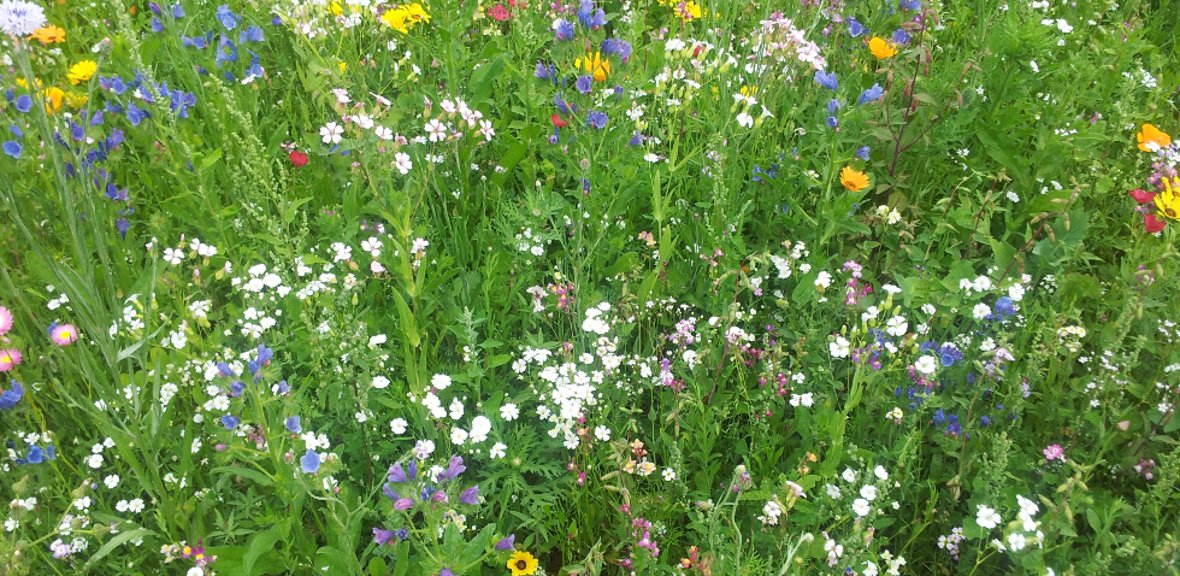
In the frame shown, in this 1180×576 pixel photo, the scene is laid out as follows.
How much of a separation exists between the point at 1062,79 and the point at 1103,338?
45.7 inches

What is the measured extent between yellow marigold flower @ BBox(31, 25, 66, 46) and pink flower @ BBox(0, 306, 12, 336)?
1549mm

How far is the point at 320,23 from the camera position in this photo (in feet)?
8.10

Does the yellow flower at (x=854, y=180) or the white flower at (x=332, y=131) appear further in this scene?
the yellow flower at (x=854, y=180)


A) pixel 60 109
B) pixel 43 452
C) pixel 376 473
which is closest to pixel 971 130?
pixel 376 473

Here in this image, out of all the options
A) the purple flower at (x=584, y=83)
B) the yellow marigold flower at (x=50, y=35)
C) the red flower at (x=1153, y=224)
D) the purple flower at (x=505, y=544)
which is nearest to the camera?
the purple flower at (x=505, y=544)

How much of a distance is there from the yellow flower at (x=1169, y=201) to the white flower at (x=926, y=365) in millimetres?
1045

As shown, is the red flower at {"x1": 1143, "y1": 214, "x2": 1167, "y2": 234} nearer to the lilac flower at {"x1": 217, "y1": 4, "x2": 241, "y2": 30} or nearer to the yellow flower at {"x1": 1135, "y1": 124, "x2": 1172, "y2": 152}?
the yellow flower at {"x1": 1135, "y1": 124, "x2": 1172, "y2": 152}

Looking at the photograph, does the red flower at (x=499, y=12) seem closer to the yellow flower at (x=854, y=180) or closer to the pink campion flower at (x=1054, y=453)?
the yellow flower at (x=854, y=180)

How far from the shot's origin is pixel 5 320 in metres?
2.28

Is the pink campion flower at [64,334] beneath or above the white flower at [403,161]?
beneath

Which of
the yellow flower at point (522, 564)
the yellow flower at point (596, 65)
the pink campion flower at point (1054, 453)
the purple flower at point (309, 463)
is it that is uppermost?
the yellow flower at point (596, 65)

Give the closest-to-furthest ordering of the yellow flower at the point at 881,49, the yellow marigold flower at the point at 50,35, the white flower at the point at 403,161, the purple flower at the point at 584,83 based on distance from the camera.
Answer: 1. the white flower at the point at 403,161
2. the purple flower at the point at 584,83
3. the yellow flower at the point at 881,49
4. the yellow marigold flower at the point at 50,35

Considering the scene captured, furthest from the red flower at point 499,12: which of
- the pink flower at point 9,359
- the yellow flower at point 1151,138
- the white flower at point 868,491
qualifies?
the yellow flower at point 1151,138

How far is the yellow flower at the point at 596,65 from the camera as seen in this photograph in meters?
2.65
